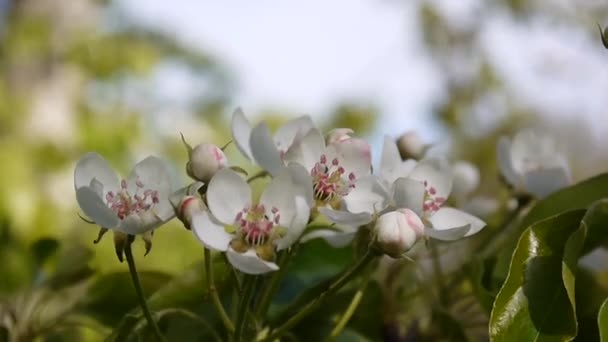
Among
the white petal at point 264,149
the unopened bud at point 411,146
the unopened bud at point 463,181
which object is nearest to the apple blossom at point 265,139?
the white petal at point 264,149

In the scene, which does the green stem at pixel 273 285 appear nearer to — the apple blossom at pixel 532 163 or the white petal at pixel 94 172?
the white petal at pixel 94 172

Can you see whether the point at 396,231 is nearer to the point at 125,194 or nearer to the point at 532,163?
the point at 125,194

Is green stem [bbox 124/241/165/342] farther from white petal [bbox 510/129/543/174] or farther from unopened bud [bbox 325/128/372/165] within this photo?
white petal [bbox 510/129/543/174]

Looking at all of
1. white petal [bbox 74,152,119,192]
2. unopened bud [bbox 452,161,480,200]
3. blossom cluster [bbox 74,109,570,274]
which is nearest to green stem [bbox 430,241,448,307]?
unopened bud [bbox 452,161,480,200]

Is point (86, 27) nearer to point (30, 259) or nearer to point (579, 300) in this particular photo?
point (30, 259)

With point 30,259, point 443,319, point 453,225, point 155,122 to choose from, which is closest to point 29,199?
point 30,259

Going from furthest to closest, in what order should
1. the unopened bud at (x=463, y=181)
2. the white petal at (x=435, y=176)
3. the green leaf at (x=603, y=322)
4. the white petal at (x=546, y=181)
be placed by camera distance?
the unopened bud at (x=463, y=181)
the white petal at (x=546, y=181)
the white petal at (x=435, y=176)
the green leaf at (x=603, y=322)
